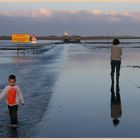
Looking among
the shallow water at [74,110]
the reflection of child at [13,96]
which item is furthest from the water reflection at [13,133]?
the reflection of child at [13,96]

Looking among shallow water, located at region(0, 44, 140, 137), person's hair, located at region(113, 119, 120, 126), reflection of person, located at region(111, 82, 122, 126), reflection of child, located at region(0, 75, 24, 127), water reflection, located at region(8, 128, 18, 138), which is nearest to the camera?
water reflection, located at region(8, 128, 18, 138)

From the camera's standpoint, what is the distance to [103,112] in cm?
1162

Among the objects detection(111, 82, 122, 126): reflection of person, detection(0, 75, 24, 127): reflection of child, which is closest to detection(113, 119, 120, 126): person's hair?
detection(111, 82, 122, 126): reflection of person

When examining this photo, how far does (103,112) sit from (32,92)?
4.97 meters

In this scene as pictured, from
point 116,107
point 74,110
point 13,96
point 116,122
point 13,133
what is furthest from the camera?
point 116,107

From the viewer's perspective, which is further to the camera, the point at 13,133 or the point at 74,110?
the point at 74,110

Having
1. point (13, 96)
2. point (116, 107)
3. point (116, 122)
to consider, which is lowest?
point (116, 107)

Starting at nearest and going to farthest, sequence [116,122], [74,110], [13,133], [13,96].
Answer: [13,133], [13,96], [116,122], [74,110]

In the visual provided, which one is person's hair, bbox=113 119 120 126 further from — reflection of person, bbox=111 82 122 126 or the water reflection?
the water reflection

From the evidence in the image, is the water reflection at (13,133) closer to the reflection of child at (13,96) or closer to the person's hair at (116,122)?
the reflection of child at (13,96)

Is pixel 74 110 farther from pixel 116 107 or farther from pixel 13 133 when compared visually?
pixel 13 133

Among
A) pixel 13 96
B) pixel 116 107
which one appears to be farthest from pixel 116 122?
pixel 13 96

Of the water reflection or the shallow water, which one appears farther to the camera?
the shallow water

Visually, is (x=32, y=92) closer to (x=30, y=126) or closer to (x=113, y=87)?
(x=113, y=87)
